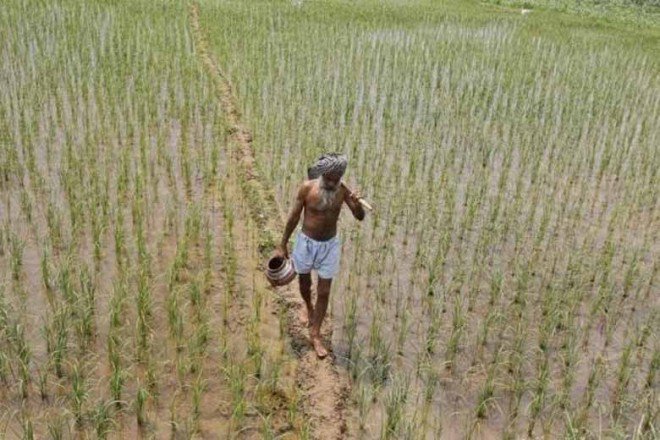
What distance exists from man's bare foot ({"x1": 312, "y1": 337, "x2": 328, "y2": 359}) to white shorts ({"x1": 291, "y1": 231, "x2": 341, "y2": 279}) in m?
0.36

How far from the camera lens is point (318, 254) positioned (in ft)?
11.2

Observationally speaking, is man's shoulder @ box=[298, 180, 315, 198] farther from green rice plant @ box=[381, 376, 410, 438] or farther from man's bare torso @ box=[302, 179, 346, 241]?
green rice plant @ box=[381, 376, 410, 438]

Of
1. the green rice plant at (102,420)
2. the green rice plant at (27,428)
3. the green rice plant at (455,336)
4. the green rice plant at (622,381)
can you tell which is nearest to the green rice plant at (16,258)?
the green rice plant at (27,428)

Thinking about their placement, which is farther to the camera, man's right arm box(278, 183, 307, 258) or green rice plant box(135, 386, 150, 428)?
man's right arm box(278, 183, 307, 258)

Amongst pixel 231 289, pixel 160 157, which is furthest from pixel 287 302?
pixel 160 157

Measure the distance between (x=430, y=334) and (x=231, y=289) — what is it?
131 centimetres

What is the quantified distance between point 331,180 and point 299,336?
39.8 inches

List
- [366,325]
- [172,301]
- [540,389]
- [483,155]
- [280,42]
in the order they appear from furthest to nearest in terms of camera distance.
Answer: [280,42] < [483,155] < [366,325] < [172,301] < [540,389]

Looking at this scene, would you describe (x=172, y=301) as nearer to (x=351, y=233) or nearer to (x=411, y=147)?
(x=351, y=233)

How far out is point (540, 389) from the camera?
3.18 meters

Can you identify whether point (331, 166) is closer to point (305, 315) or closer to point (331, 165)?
point (331, 165)

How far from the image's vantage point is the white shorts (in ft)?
11.1

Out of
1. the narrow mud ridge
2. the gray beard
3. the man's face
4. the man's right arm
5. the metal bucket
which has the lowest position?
the narrow mud ridge

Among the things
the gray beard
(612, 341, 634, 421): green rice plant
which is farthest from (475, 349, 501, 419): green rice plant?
the gray beard
